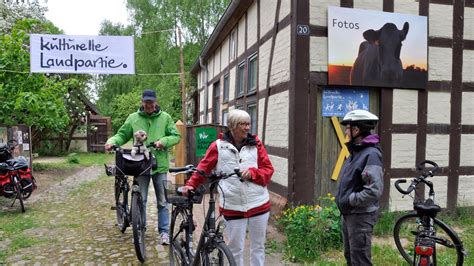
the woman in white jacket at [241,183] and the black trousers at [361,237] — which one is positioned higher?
the woman in white jacket at [241,183]

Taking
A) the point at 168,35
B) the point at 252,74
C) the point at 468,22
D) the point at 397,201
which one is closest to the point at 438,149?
the point at 397,201

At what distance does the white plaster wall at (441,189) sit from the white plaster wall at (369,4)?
2.78 metres

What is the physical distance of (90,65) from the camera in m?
7.93

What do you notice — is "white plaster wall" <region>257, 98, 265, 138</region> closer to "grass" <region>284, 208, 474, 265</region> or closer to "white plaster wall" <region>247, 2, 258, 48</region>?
"white plaster wall" <region>247, 2, 258, 48</region>

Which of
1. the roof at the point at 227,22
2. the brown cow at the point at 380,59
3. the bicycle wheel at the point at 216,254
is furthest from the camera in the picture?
the roof at the point at 227,22

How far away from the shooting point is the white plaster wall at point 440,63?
617 centimetres

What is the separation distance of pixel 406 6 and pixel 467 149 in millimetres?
2481

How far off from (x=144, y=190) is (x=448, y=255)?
3.54 metres

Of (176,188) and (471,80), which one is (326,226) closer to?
(176,188)

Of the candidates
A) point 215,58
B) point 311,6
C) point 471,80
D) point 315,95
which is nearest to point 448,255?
point 315,95

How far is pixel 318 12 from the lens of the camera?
5641 millimetres

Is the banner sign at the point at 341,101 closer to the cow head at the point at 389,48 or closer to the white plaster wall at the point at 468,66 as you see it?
the cow head at the point at 389,48

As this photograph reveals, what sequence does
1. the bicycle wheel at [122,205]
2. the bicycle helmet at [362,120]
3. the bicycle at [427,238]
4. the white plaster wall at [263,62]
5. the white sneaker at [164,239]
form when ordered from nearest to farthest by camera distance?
the bicycle helmet at [362,120]
the bicycle at [427,238]
the white sneaker at [164,239]
the bicycle wheel at [122,205]
the white plaster wall at [263,62]

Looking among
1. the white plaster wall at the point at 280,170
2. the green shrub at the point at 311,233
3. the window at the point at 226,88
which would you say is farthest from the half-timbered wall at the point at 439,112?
the window at the point at 226,88
